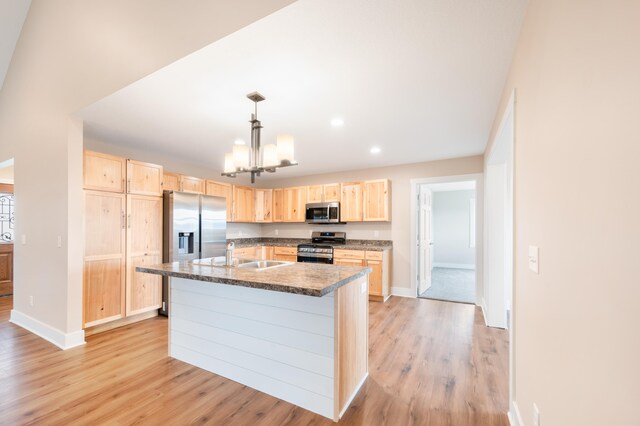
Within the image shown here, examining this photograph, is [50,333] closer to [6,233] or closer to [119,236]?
[119,236]

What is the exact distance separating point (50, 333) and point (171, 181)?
240cm

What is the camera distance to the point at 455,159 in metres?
4.78

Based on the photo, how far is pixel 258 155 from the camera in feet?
8.40

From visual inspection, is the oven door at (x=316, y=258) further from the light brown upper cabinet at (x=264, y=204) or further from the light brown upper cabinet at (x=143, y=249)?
the light brown upper cabinet at (x=143, y=249)

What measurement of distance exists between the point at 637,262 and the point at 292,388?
6.95 feet

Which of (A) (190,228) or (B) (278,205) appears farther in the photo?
(B) (278,205)

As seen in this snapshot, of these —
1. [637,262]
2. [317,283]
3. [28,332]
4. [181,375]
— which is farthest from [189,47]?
[28,332]

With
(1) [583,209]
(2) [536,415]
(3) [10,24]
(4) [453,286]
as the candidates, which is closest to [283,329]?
(2) [536,415]

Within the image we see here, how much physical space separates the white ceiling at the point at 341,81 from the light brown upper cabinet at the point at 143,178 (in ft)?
1.20

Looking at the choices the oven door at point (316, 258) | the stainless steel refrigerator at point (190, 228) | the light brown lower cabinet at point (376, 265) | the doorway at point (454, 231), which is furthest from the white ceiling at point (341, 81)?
the doorway at point (454, 231)

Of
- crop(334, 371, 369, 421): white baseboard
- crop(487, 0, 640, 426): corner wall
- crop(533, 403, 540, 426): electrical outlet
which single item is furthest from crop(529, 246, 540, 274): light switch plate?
crop(334, 371, 369, 421): white baseboard

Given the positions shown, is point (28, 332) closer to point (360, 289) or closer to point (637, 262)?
point (360, 289)

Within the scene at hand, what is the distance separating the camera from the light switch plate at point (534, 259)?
137 centimetres

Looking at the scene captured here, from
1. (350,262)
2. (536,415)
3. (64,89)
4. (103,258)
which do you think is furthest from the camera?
(350,262)
